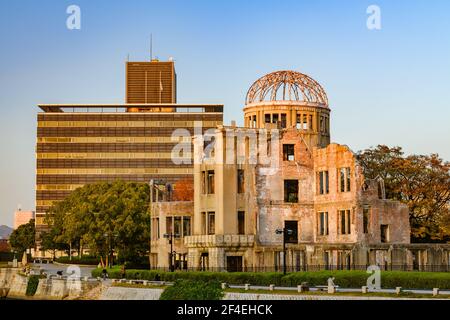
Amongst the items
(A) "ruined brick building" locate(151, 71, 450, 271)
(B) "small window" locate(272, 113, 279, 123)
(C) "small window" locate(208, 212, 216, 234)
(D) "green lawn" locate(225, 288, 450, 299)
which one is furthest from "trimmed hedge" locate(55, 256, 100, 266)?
(D) "green lawn" locate(225, 288, 450, 299)

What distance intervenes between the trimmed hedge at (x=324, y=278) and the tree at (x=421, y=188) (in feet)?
89.8

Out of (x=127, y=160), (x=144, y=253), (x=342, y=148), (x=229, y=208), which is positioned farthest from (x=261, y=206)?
(x=127, y=160)

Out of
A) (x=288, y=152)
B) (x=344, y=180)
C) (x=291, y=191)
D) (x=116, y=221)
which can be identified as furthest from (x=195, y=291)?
(x=116, y=221)

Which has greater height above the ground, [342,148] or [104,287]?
[342,148]

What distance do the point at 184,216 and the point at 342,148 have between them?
58.2 feet

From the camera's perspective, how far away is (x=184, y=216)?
3745 inches

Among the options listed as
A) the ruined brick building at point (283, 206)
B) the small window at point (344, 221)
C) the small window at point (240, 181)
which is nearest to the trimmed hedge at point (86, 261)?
Answer: the ruined brick building at point (283, 206)

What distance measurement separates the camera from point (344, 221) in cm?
8725

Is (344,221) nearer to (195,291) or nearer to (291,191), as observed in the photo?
(291,191)

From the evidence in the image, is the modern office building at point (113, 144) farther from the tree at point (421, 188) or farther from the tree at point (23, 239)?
the tree at point (421, 188)

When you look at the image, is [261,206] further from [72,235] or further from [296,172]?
[72,235]

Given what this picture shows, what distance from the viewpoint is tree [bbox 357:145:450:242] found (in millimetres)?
97375

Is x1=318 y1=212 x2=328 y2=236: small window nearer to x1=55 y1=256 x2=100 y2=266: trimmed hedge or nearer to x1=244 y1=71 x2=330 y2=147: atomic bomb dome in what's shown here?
x1=244 y1=71 x2=330 y2=147: atomic bomb dome

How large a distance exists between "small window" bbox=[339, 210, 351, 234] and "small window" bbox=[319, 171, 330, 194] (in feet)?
10.4
